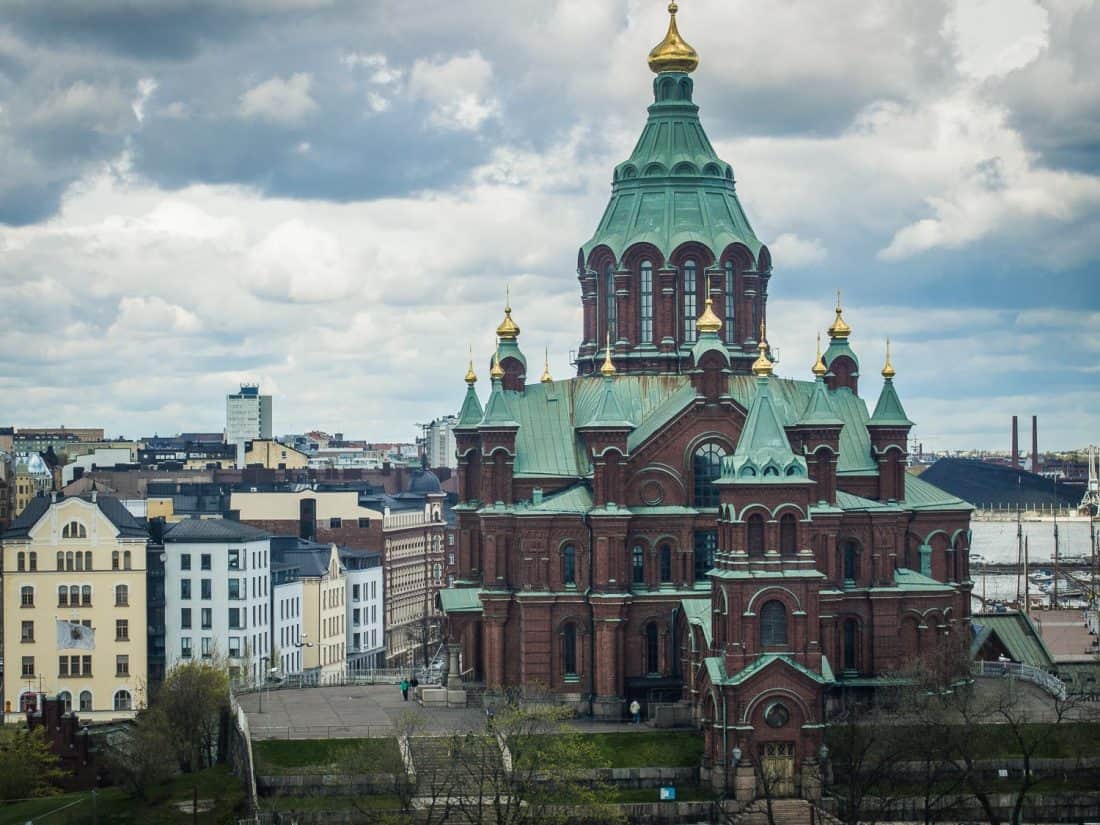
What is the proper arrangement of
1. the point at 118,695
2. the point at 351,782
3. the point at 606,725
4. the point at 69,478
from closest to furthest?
the point at 351,782
the point at 606,725
the point at 118,695
the point at 69,478

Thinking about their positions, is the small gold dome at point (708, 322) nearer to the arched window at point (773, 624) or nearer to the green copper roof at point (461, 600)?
the green copper roof at point (461, 600)

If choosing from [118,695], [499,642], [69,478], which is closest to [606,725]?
[499,642]

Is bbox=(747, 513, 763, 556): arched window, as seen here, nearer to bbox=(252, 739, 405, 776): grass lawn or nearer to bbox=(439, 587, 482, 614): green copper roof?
bbox=(252, 739, 405, 776): grass lawn

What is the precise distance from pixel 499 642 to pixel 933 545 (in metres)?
19.7

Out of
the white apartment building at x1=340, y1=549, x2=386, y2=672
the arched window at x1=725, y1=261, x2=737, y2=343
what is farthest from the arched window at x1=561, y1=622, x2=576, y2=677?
the white apartment building at x1=340, y1=549, x2=386, y2=672

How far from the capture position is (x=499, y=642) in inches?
3797

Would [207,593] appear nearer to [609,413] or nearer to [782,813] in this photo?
[609,413]

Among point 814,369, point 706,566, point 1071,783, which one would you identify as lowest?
point 1071,783

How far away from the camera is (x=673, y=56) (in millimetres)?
104125

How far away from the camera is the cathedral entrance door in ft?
273

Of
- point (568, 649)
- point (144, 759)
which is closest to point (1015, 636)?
point (568, 649)

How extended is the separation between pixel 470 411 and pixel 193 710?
1822 cm

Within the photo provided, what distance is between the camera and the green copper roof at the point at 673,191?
101750 mm

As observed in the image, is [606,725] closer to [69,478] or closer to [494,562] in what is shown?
[494,562]
